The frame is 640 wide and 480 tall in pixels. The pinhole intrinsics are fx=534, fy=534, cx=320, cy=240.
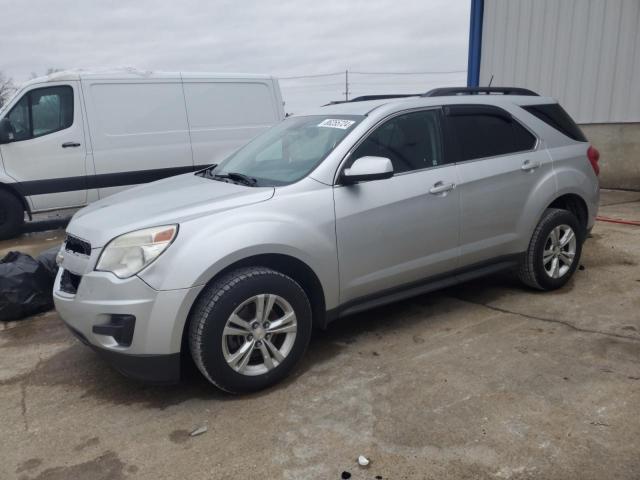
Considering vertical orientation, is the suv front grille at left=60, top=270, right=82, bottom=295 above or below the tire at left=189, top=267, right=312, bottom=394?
above

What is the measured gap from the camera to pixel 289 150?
3754 mm

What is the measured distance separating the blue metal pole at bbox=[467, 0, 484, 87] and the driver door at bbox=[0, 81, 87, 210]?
742 centimetres

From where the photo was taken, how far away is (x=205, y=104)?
324 inches

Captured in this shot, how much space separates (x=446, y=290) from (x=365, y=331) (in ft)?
3.74

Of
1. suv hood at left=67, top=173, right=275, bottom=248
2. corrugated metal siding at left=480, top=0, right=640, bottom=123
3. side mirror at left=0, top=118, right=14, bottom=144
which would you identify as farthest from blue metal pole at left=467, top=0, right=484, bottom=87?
suv hood at left=67, top=173, right=275, bottom=248

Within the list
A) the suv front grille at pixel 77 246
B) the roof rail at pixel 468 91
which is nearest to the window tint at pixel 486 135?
the roof rail at pixel 468 91

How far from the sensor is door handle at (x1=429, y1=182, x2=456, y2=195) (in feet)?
11.8

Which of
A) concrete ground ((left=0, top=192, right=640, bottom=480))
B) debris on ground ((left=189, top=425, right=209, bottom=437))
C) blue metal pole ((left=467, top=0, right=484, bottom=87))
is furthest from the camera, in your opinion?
blue metal pole ((left=467, top=0, right=484, bottom=87))

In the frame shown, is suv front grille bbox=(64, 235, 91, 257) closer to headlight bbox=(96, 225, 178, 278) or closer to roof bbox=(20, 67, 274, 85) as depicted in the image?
headlight bbox=(96, 225, 178, 278)

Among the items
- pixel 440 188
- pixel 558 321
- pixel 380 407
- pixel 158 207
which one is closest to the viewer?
pixel 380 407

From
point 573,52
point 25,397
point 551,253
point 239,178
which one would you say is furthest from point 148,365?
point 573,52

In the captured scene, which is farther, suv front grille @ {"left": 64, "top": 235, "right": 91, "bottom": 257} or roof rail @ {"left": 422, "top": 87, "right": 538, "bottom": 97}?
roof rail @ {"left": 422, "top": 87, "right": 538, "bottom": 97}

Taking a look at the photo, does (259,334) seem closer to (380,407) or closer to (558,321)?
(380,407)

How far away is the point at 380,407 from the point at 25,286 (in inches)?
126
